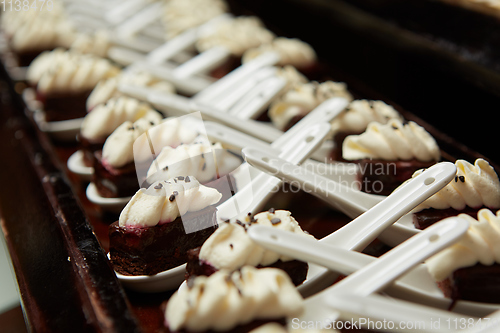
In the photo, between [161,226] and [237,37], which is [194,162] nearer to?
[161,226]

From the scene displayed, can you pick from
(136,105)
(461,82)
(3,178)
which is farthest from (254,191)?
(461,82)

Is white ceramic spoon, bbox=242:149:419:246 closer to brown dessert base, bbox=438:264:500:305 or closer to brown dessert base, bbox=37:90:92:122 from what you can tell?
brown dessert base, bbox=438:264:500:305

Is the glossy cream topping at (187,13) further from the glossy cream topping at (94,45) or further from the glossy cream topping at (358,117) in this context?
the glossy cream topping at (358,117)

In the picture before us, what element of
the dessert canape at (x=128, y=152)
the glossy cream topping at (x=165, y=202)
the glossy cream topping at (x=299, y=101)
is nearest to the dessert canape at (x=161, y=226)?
the glossy cream topping at (x=165, y=202)

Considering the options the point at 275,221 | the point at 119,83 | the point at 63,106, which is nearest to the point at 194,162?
the point at 275,221

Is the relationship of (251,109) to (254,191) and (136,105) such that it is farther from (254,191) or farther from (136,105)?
(254,191)
